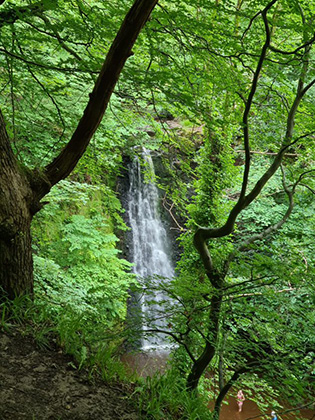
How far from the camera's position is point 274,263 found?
9.46ft

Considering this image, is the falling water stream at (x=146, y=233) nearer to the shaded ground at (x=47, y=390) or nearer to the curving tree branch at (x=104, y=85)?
the curving tree branch at (x=104, y=85)

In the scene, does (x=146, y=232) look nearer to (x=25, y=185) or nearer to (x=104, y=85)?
(x=25, y=185)

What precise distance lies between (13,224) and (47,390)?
1.40m

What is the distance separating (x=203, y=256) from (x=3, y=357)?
237 centimetres

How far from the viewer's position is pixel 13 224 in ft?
9.78

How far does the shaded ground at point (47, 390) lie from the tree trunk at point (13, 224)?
0.49m

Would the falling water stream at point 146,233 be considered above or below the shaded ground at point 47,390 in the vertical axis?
above

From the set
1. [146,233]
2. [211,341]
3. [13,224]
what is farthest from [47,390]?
[146,233]

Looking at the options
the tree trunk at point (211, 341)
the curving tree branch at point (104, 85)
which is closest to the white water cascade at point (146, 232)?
the tree trunk at point (211, 341)

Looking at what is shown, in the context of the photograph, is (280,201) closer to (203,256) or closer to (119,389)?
(203,256)

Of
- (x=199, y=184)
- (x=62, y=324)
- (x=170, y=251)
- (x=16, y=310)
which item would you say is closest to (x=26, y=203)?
(x=16, y=310)

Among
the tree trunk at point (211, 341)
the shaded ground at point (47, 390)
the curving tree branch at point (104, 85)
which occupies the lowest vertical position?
the shaded ground at point (47, 390)

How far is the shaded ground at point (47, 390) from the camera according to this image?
7.30 feet

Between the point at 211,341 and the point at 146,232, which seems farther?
the point at 146,232
